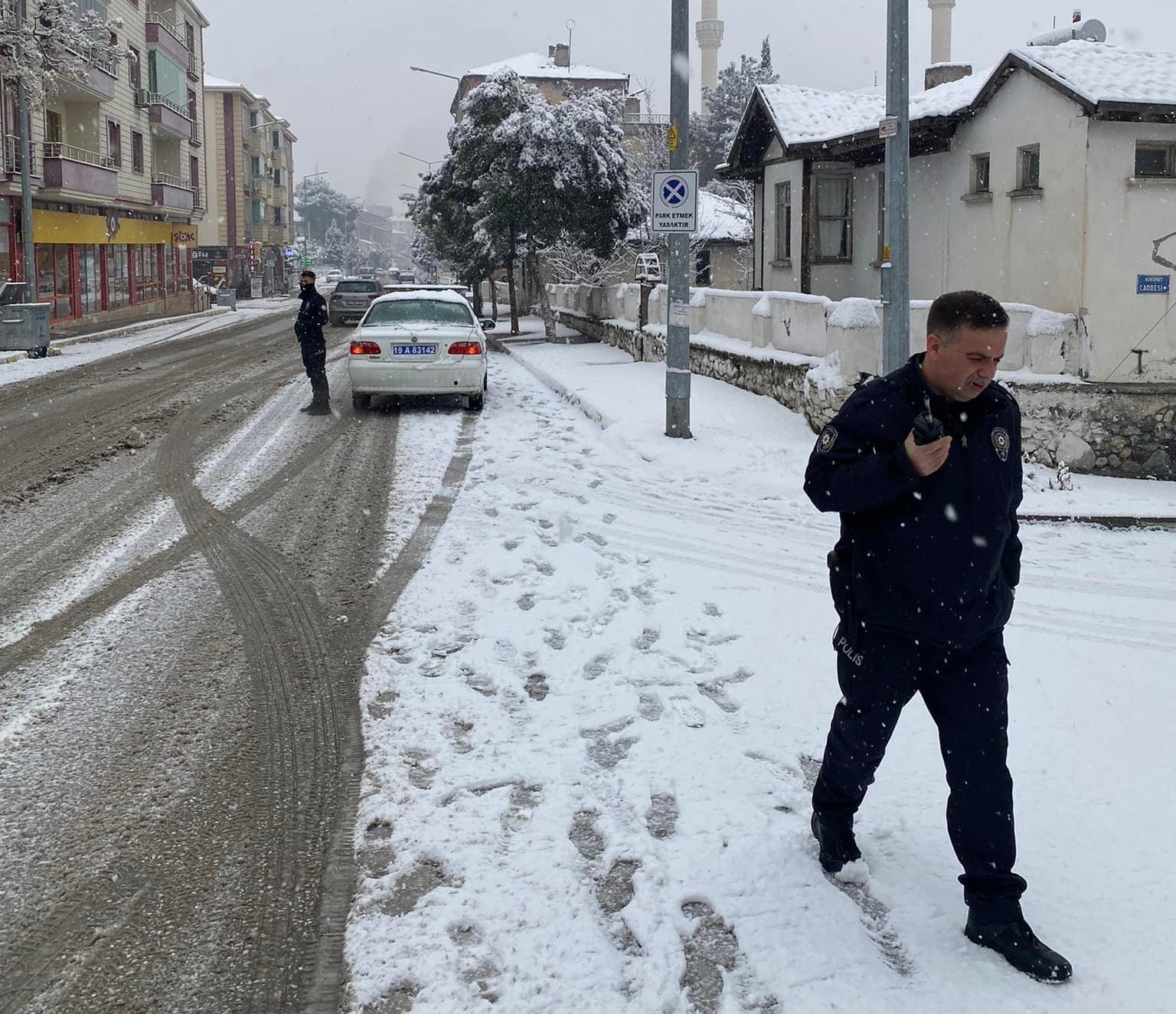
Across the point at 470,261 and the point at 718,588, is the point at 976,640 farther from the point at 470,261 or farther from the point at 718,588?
the point at 470,261

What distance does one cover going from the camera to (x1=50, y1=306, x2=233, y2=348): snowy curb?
3020 centimetres

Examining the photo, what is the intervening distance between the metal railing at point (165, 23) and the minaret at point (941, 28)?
1189 inches

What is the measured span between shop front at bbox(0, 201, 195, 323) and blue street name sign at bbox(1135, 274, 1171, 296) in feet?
94.9

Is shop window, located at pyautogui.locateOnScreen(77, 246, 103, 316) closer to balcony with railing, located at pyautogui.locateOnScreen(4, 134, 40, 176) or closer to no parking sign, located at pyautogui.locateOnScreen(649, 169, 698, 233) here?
balcony with railing, located at pyautogui.locateOnScreen(4, 134, 40, 176)

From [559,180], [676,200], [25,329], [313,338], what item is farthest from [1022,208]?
[25,329]

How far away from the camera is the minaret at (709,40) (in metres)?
96.9

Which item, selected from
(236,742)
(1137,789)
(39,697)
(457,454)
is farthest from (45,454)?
(1137,789)

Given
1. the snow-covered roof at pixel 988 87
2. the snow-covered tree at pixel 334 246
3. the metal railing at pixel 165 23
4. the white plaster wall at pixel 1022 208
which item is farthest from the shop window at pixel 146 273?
the snow-covered tree at pixel 334 246

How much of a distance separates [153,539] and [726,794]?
17.7 ft

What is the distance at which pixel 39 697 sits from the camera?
17.1ft

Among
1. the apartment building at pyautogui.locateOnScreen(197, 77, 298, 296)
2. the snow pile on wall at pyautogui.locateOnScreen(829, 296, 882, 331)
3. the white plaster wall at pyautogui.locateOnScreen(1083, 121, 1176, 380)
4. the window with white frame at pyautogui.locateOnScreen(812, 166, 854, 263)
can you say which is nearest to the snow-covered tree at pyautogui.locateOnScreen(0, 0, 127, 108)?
the window with white frame at pyautogui.locateOnScreen(812, 166, 854, 263)

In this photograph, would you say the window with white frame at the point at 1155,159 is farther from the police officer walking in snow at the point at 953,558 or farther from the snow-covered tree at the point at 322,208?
the snow-covered tree at the point at 322,208

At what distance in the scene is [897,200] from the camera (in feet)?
34.6

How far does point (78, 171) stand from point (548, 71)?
5785 centimetres
